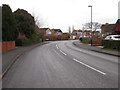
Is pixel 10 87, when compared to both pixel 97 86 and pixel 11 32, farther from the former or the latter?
pixel 11 32

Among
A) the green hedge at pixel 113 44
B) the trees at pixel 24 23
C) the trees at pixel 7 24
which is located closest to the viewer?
the green hedge at pixel 113 44

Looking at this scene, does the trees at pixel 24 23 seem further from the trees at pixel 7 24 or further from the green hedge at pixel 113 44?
the green hedge at pixel 113 44

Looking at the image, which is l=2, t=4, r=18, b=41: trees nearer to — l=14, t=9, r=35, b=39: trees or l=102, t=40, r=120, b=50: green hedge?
l=14, t=9, r=35, b=39: trees

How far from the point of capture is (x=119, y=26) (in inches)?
1777

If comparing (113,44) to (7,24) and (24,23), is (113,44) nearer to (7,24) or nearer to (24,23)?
(7,24)

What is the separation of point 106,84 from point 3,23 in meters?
19.7

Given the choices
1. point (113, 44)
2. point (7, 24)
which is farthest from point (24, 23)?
point (113, 44)

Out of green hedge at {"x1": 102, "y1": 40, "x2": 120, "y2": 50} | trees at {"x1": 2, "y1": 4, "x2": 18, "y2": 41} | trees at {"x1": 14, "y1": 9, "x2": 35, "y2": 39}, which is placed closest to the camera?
green hedge at {"x1": 102, "y1": 40, "x2": 120, "y2": 50}

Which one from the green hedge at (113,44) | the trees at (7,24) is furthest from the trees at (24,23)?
the green hedge at (113,44)

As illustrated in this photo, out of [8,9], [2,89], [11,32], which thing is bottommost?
[2,89]

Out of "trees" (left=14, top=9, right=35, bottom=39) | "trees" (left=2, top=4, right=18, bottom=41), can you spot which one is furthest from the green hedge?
"trees" (left=14, top=9, right=35, bottom=39)

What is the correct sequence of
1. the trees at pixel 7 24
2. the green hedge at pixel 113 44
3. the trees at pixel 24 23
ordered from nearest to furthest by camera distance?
the green hedge at pixel 113 44
the trees at pixel 7 24
the trees at pixel 24 23

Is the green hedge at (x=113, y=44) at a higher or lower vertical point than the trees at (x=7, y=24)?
lower

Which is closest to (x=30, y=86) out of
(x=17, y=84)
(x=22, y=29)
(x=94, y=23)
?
(x=17, y=84)
